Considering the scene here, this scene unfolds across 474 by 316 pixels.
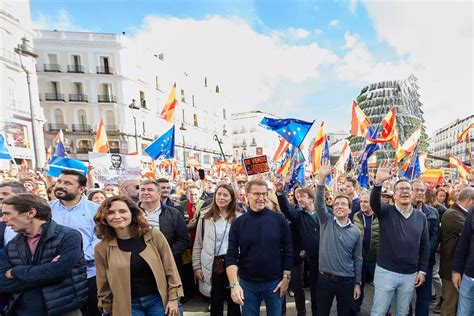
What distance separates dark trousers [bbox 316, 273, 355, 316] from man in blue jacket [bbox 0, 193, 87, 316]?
2.45 metres

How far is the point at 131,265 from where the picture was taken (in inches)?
93.1

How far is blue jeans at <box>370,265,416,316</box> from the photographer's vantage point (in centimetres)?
300

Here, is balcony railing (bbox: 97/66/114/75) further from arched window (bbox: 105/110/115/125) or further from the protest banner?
the protest banner

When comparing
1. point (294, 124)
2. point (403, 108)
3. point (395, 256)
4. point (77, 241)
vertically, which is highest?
point (403, 108)

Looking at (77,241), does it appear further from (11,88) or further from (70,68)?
(70,68)

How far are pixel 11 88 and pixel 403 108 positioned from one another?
55560mm

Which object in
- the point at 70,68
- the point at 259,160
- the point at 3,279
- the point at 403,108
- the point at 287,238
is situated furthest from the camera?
the point at 403,108

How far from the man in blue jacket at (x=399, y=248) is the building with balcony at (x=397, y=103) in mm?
47766

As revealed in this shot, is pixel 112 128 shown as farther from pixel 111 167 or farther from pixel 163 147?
pixel 111 167

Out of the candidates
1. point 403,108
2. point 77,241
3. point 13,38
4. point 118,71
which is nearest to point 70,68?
point 118,71

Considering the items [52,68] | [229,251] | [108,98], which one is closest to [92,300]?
[229,251]

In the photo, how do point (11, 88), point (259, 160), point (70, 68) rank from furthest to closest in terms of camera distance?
point (70, 68), point (11, 88), point (259, 160)

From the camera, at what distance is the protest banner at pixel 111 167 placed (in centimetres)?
795

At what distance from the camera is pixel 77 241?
7.88 feet
